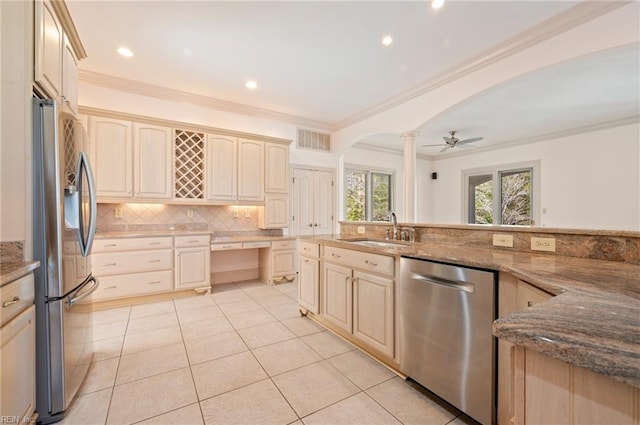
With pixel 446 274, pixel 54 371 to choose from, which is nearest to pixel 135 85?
pixel 54 371

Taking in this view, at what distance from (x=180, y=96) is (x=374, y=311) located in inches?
161

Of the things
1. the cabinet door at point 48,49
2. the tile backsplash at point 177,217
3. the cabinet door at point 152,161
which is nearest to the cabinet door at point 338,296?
the cabinet door at point 48,49

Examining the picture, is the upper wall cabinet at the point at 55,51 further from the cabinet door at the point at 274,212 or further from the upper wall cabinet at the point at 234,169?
the cabinet door at the point at 274,212

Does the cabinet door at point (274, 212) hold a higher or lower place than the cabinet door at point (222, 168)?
lower

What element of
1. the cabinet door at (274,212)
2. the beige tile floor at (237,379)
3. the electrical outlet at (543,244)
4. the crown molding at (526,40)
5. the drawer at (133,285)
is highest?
the crown molding at (526,40)

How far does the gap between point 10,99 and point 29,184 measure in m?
0.46

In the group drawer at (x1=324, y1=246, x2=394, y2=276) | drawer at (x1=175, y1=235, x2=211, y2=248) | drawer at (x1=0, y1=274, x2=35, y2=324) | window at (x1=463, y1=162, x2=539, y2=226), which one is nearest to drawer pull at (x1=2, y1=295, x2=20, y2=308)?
drawer at (x1=0, y1=274, x2=35, y2=324)

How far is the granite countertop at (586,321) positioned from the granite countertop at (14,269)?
1867 millimetres

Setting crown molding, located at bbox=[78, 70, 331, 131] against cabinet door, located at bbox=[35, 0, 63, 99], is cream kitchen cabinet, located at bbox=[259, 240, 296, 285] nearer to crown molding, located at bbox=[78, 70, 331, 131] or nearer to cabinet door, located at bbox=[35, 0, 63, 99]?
crown molding, located at bbox=[78, 70, 331, 131]

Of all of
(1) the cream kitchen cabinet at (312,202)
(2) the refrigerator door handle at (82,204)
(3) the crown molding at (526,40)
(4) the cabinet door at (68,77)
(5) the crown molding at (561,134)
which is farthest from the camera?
(1) the cream kitchen cabinet at (312,202)

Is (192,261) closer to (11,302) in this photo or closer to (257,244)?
(257,244)

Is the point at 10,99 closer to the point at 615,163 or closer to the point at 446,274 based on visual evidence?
the point at 446,274

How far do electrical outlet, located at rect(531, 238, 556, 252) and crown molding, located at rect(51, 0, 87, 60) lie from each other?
11.3 feet

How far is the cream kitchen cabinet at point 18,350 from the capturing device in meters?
1.15
